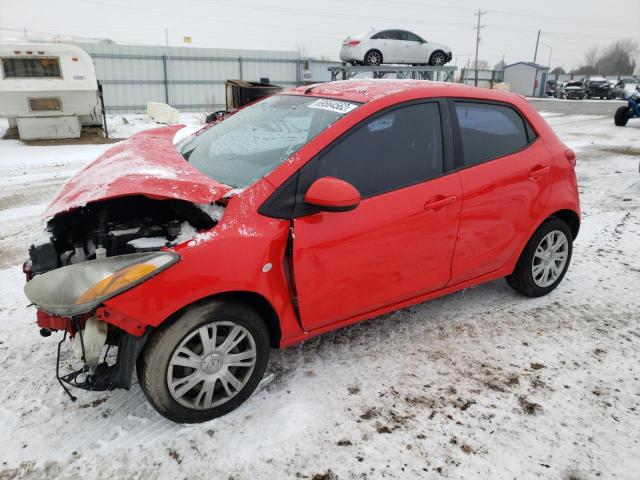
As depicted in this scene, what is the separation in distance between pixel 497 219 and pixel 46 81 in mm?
10651

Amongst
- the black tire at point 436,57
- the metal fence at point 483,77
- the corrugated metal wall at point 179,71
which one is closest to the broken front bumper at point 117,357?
the black tire at point 436,57

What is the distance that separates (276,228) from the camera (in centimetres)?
240

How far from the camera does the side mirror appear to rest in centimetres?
233

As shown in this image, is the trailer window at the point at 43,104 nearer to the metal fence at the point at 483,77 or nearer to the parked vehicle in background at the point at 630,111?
the parked vehicle in background at the point at 630,111

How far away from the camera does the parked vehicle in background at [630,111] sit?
15.7 metres

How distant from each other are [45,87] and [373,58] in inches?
416

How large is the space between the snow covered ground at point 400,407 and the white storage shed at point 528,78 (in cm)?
4699

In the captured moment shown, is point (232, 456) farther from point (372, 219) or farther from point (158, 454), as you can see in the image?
point (372, 219)

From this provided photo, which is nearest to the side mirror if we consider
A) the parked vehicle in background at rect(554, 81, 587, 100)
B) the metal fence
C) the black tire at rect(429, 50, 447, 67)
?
the black tire at rect(429, 50, 447, 67)

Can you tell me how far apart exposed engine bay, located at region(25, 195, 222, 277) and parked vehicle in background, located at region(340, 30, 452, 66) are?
15.4 meters

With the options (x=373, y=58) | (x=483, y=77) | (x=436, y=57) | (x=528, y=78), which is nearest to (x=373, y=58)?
(x=373, y=58)

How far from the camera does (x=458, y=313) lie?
3.62 m

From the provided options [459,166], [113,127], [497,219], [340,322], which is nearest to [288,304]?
[340,322]

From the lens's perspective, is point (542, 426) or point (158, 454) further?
point (542, 426)
